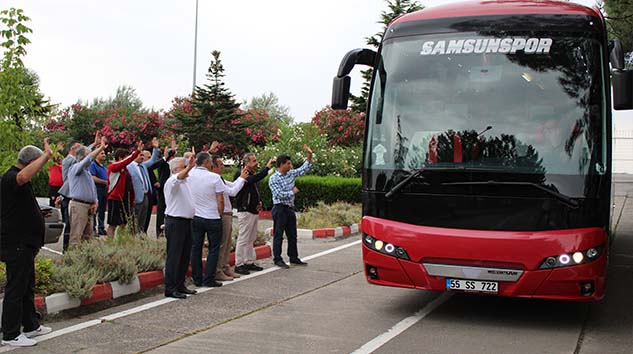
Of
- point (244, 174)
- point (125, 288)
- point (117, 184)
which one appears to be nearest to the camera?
point (125, 288)

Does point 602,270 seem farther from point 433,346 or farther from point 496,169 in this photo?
point 433,346

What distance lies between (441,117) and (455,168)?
0.60 metres

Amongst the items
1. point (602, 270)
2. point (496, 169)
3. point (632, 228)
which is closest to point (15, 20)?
point (496, 169)

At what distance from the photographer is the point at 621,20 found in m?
21.2

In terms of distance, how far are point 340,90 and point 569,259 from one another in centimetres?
323

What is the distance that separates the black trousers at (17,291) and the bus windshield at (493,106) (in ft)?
11.9

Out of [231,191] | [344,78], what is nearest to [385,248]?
[344,78]

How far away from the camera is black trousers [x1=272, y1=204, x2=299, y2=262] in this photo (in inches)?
441

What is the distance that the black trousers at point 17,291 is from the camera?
259 inches

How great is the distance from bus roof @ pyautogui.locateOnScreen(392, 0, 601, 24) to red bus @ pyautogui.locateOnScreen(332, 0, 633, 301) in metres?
0.03

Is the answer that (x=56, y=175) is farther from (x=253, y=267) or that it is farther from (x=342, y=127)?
(x=342, y=127)

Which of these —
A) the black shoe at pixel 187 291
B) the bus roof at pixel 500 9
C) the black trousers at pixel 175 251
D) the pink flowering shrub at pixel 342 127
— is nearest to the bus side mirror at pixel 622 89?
the bus roof at pixel 500 9

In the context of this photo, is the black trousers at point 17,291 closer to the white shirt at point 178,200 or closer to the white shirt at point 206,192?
the white shirt at point 178,200

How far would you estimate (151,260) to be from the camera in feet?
31.6
